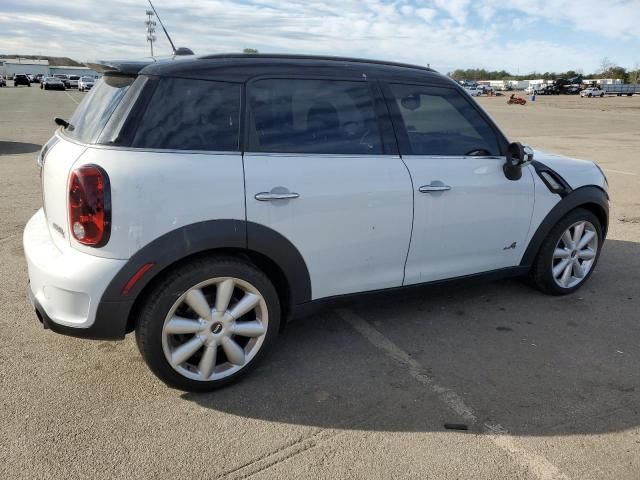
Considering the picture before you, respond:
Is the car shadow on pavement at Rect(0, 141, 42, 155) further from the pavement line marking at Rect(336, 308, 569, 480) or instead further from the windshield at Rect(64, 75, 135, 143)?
the pavement line marking at Rect(336, 308, 569, 480)

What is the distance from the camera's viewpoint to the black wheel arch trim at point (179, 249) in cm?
254

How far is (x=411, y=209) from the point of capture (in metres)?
3.27

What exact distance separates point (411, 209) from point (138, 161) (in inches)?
62.8

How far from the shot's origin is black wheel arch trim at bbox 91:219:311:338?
8.34 feet

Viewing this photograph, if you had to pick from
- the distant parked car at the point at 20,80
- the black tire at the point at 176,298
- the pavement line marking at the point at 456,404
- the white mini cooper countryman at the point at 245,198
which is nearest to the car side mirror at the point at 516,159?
the white mini cooper countryman at the point at 245,198

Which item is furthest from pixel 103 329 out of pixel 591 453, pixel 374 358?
pixel 591 453

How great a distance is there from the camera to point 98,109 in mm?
2844

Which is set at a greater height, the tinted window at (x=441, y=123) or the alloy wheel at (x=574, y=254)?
the tinted window at (x=441, y=123)

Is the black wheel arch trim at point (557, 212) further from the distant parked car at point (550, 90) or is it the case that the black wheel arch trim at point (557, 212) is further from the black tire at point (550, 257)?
the distant parked car at point (550, 90)

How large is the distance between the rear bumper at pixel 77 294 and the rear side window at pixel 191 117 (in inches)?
24.2

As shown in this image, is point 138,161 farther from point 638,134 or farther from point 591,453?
point 638,134

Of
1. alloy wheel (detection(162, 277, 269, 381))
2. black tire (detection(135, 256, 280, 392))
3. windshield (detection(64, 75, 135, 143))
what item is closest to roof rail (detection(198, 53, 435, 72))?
windshield (detection(64, 75, 135, 143))

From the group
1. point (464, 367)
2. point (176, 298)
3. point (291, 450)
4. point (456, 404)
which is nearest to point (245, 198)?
point (176, 298)

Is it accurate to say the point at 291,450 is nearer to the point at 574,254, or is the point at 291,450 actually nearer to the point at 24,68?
the point at 574,254
